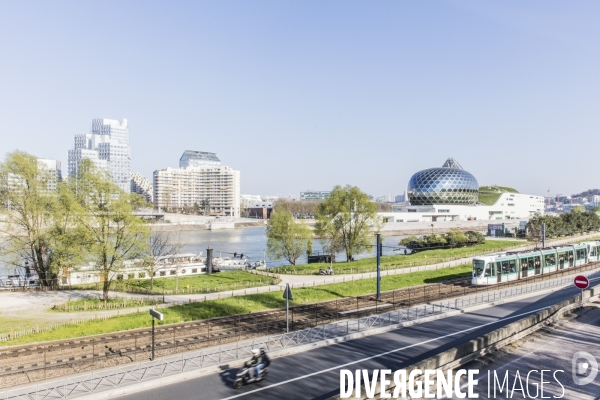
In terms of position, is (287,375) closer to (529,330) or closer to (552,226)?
(529,330)

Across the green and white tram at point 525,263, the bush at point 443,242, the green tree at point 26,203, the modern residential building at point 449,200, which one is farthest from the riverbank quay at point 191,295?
the modern residential building at point 449,200

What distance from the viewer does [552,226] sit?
3155 inches

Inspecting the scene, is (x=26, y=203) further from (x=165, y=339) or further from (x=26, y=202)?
(x=165, y=339)

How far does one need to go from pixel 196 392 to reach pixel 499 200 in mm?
165407

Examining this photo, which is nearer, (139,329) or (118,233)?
(139,329)

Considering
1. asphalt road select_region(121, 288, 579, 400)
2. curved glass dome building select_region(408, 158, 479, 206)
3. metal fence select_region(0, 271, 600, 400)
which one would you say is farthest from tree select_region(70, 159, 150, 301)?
curved glass dome building select_region(408, 158, 479, 206)

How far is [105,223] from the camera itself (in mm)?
30031

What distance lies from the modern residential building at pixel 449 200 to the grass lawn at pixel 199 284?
10635cm

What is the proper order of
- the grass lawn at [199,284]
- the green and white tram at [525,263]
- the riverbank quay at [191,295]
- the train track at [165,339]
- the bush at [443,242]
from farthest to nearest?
the bush at [443,242] → the grass lawn at [199,284] → the green and white tram at [525,263] → the riverbank quay at [191,295] → the train track at [165,339]

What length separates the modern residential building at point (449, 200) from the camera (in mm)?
144500

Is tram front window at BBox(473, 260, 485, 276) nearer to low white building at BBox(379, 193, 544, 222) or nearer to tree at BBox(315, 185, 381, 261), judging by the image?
tree at BBox(315, 185, 381, 261)

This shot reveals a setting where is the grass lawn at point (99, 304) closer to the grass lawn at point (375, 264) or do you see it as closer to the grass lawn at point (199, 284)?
the grass lawn at point (199, 284)

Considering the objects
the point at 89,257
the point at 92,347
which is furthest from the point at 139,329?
the point at 89,257

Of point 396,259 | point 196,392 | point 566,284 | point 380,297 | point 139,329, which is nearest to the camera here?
point 196,392
